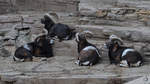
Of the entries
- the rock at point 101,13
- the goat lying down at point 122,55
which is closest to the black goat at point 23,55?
the goat lying down at point 122,55

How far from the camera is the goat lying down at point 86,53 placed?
29.0 feet

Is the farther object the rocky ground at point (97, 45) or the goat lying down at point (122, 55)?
the goat lying down at point (122, 55)

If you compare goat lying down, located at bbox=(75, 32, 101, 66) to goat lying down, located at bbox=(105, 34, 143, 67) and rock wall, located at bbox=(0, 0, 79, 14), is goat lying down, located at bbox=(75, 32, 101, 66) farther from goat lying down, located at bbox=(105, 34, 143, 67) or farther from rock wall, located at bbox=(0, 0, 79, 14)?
rock wall, located at bbox=(0, 0, 79, 14)

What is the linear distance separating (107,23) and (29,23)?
3593 millimetres

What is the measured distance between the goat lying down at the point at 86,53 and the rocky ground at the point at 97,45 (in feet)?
0.59

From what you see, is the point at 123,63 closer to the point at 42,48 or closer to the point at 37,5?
the point at 42,48

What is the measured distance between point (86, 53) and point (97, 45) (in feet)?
2.65

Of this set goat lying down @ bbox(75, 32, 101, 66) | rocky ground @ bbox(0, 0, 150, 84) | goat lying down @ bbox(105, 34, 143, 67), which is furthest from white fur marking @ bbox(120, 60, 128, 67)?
goat lying down @ bbox(75, 32, 101, 66)

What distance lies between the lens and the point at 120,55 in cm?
871

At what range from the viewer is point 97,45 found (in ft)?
31.7

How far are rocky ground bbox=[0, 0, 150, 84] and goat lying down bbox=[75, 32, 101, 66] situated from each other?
7.1 inches

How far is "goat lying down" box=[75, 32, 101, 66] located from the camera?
29.0ft

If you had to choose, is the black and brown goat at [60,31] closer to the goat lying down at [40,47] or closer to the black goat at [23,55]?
the goat lying down at [40,47]

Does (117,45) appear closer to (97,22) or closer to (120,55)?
(120,55)
